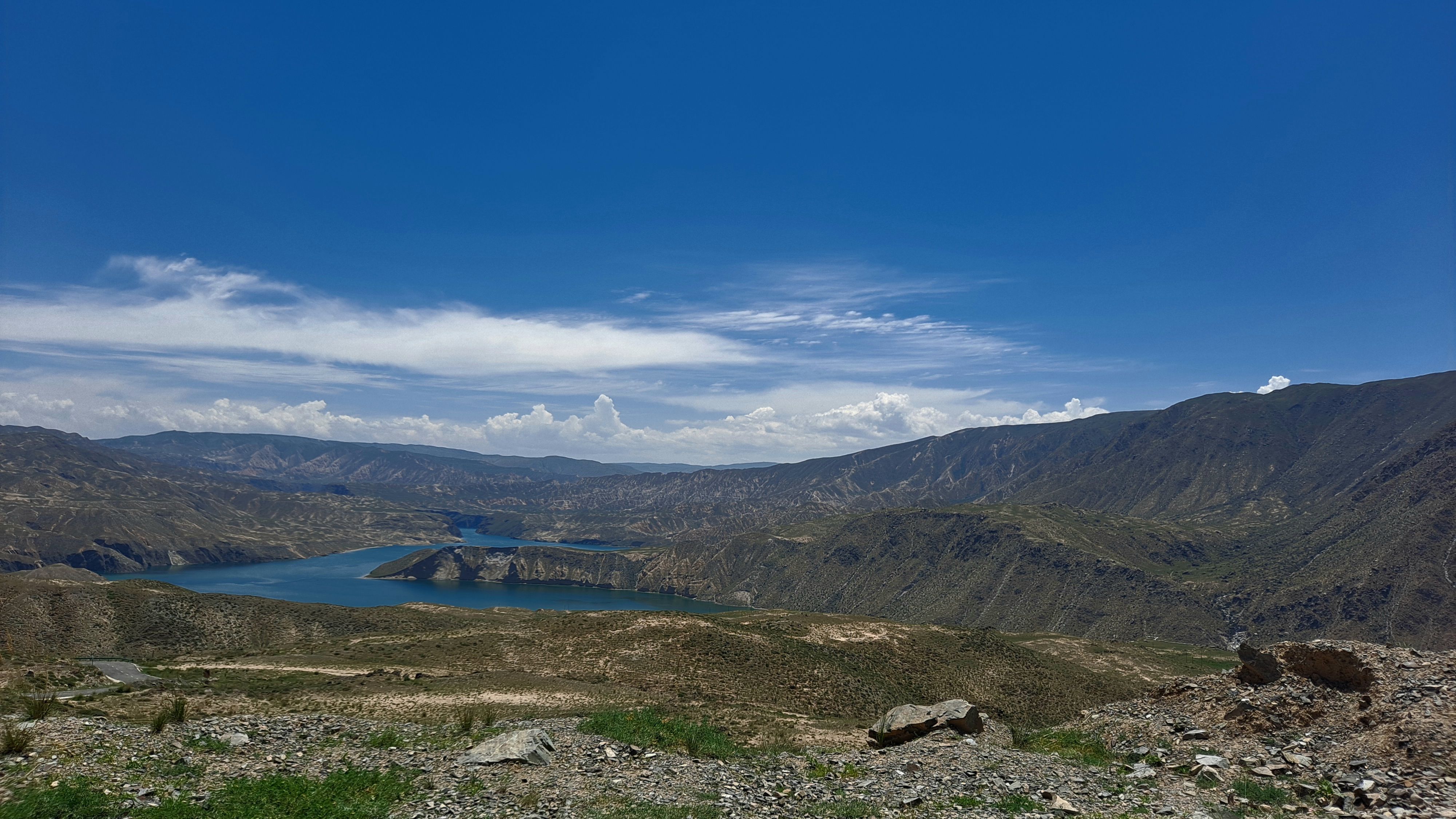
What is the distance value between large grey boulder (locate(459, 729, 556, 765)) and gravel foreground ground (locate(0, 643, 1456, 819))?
313 millimetres

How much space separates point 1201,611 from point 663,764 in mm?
219610

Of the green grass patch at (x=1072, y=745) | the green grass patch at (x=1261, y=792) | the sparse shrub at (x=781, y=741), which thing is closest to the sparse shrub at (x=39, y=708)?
the sparse shrub at (x=781, y=741)

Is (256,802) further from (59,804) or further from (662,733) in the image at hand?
(662,733)

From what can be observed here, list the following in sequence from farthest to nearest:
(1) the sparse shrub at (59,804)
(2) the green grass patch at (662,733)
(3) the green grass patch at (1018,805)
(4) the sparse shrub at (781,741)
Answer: (4) the sparse shrub at (781,741), (2) the green grass patch at (662,733), (3) the green grass patch at (1018,805), (1) the sparse shrub at (59,804)

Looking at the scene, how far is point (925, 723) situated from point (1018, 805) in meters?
11.7

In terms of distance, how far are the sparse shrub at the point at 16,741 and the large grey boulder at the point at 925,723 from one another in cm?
2631

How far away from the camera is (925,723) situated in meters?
26.5

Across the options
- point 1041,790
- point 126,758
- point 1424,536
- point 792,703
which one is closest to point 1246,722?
point 1041,790

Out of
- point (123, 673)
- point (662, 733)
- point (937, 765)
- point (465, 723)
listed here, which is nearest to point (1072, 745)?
point (937, 765)

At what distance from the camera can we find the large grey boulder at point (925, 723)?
25.9m

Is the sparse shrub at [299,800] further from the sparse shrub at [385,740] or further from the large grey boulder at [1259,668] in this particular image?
the large grey boulder at [1259,668]

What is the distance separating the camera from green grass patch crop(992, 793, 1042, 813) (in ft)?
49.9

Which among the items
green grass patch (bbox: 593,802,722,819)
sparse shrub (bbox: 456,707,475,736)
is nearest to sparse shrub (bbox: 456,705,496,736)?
sparse shrub (bbox: 456,707,475,736)

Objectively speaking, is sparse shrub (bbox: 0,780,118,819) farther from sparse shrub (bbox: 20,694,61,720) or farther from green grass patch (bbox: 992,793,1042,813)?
green grass patch (bbox: 992,793,1042,813)
